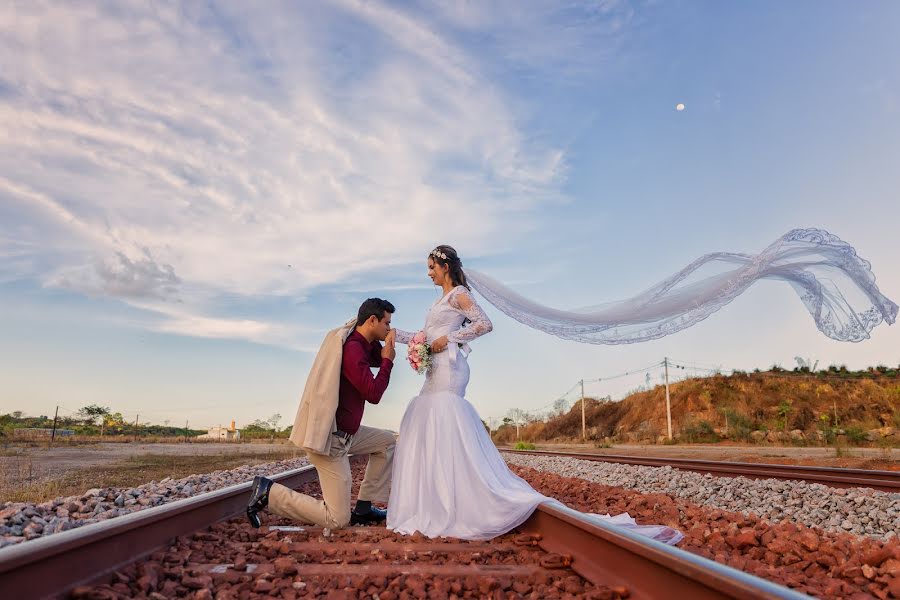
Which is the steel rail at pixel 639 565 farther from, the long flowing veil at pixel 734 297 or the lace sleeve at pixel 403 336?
the long flowing veil at pixel 734 297

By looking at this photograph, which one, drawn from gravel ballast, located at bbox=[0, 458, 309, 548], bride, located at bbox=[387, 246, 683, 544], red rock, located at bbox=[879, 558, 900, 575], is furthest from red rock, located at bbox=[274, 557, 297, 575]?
red rock, located at bbox=[879, 558, 900, 575]

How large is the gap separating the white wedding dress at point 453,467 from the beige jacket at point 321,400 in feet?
2.05

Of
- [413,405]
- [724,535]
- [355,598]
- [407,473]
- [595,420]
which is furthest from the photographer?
[595,420]

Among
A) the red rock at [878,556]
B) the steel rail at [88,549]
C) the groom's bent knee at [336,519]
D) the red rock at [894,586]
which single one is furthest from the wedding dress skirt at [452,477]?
the steel rail at [88,549]

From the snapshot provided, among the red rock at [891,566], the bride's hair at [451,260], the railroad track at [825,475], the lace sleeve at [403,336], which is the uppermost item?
the bride's hair at [451,260]

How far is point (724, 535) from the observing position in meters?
4.44

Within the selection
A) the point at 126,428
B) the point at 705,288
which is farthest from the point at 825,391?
the point at 126,428

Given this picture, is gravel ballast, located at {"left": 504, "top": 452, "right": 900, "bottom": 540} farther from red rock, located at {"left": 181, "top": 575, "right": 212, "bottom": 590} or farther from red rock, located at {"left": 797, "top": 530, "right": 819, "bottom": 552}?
red rock, located at {"left": 181, "top": 575, "right": 212, "bottom": 590}

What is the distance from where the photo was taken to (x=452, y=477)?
4.68m

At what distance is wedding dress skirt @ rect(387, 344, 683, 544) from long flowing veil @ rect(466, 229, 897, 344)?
1971mm

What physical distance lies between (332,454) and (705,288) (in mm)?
4187

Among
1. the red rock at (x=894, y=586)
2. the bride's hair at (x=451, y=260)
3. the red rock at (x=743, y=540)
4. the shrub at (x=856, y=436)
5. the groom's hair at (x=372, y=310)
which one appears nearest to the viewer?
the red rock at (x=894, y=586)

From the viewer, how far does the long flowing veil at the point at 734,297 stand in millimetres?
6590

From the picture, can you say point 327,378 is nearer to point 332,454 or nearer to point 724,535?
point 332,454
